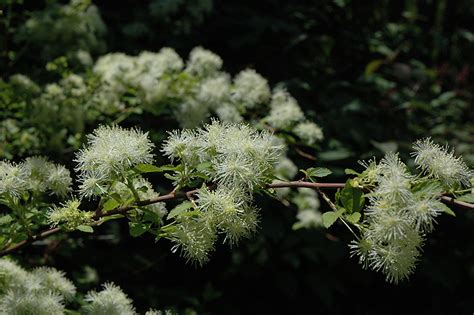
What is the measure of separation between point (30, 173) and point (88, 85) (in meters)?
1.39

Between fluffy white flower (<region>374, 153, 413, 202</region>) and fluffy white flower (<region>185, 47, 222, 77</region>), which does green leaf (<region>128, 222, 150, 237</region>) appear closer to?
fluffy white flower (<region>374, 153, 413, 202</region>)

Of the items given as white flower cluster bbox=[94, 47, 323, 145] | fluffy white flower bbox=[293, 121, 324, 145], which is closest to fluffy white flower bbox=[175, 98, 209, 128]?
white flower cluster bbox=[94, 47, 323, 145]

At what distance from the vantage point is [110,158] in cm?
144

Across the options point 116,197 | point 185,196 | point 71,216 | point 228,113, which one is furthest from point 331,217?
point 228,113

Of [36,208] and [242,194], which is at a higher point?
[242,194]

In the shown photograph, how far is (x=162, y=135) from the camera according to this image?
10.1 feet

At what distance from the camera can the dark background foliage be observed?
345 cm

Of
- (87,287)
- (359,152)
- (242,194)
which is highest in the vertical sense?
(242,194)

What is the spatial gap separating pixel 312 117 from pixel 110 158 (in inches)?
84.8

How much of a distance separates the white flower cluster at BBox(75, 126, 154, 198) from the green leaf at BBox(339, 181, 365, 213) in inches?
21.8

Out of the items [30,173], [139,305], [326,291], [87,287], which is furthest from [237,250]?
[30,173]

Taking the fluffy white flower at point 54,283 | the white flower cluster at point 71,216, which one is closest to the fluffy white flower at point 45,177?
the white flower cluster at point 71,216

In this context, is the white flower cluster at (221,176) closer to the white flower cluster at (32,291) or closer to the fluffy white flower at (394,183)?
the fluffy white flower at (394,183)

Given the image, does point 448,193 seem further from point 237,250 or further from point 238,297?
point 238,297
